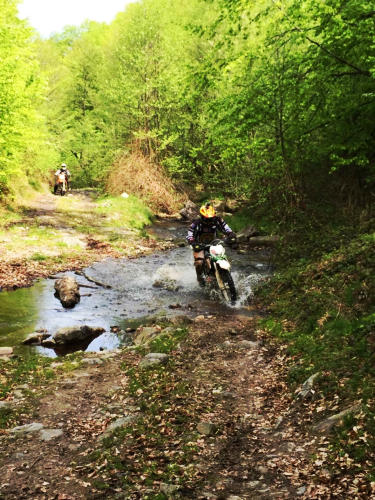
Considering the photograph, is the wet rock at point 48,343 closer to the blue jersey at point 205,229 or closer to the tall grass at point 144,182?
the blue jersey at point 205,229

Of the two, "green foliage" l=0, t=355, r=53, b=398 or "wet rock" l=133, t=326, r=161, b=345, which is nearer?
"green foliage" l=0, t=355, r=53, b=398

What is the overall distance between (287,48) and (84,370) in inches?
424

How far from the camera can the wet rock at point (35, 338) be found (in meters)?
9.23

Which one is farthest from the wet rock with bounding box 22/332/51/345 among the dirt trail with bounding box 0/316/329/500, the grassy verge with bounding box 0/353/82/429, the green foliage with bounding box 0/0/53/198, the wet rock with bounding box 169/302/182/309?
the green foliage with bounding box 0/0/53/198

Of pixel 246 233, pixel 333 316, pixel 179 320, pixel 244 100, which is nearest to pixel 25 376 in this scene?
pixel 179 320

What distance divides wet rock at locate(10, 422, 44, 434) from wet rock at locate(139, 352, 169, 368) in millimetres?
2186

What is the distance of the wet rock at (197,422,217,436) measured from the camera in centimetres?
503

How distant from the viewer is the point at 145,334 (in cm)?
938

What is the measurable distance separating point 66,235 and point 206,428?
16232 millimetres

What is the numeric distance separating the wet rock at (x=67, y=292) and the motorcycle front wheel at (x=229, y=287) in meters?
4.42

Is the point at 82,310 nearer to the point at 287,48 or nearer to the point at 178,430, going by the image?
the point at 178,430

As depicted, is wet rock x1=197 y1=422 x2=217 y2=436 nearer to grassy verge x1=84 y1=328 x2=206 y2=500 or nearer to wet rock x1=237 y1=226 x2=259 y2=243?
grassy verge x1=84 y1=328 x2=206 y2=500

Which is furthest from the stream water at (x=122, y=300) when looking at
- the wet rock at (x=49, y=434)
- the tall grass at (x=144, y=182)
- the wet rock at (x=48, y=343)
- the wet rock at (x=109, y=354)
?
the tall grass at (x=144, y=182)

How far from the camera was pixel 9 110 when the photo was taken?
1741 centimetres
